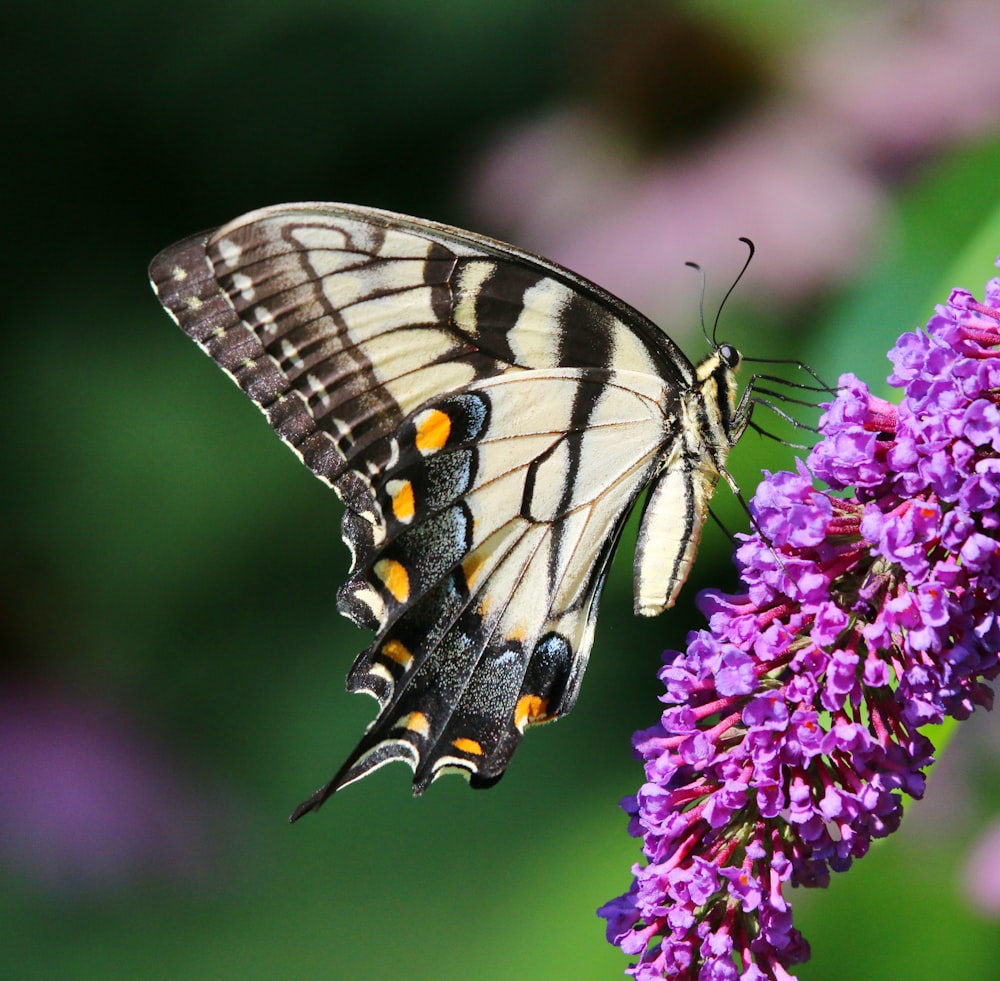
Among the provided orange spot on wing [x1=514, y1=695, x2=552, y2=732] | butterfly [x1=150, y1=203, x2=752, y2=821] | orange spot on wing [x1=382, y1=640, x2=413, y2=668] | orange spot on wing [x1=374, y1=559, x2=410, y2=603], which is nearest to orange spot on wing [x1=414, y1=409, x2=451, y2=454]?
butterfly [x1=150, y1=203, x2=752, y2=821]

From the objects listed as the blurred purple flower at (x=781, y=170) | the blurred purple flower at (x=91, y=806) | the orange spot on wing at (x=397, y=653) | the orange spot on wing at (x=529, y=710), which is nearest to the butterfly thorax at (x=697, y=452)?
the orange spot on wing at (x=529, y=710)

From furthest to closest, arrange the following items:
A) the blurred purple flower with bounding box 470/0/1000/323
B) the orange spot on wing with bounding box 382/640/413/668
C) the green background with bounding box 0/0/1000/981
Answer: the green background with bounding box 0/0/1000/981, the blurred purple flower with bounding box 470/0/1000/323, the orange spot on wing with bounding box 382/640/413/668

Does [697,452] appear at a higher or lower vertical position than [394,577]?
higher

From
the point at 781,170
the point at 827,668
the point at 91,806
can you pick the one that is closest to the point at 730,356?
the point at 827,668

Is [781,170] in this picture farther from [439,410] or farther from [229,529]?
[229,529]

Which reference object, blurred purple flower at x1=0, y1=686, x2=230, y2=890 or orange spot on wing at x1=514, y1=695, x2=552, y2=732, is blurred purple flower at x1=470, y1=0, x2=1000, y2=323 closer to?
orange spot on wing at x1=514, y1=695, x2=552, y2=732

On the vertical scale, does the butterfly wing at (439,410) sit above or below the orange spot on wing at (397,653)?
above

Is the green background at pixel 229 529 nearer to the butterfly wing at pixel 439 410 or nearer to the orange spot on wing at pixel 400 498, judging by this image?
the butterfly wing at pixel 439 410
